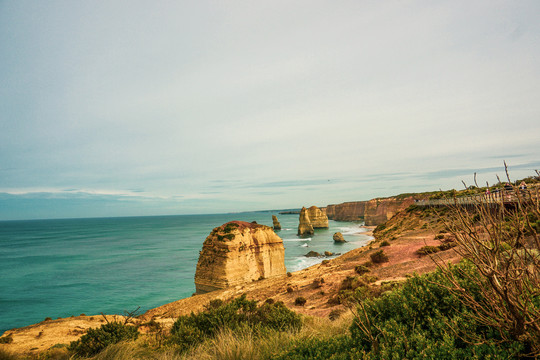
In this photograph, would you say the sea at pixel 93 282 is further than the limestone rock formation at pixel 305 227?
No

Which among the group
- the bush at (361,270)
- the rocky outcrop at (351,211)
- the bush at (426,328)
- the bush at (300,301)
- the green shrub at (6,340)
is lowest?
the rocky outcrop at (351,211)

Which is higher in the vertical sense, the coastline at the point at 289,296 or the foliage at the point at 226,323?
the foliage at the point at 226,323

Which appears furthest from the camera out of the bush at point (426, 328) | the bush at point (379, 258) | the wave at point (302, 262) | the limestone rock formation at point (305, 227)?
the limestone rock formation at point (305, 227)

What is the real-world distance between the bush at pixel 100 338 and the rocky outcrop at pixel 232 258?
20022 millimetres

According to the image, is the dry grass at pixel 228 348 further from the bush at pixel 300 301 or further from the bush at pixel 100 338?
the bush at pixel 300 301

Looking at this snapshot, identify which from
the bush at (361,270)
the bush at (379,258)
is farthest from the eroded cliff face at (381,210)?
the bush at (361,270)

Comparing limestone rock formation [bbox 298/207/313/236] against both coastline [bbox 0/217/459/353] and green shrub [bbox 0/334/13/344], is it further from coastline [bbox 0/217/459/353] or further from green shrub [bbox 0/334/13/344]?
green shrub [bbox 0/334/13/344]

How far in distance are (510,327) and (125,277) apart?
58.2 metres

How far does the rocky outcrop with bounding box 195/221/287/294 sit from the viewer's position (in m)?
29.5

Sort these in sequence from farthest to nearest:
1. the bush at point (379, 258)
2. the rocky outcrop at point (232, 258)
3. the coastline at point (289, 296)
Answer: the rocky outcrop at point (232, 258), the bush at point (379, 258), the coastline at point (289, 296)

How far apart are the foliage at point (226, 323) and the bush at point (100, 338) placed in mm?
1797

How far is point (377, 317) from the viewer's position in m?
5.61

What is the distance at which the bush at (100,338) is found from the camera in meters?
8.61

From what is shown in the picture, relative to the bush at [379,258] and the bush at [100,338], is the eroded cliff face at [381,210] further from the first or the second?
the bush at [100,338]
